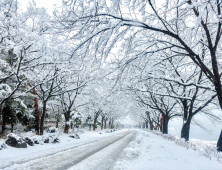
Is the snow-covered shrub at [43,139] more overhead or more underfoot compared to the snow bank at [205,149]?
more underfoot

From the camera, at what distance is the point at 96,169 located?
15.0 feet

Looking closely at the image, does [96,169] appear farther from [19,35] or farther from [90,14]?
[19,35]

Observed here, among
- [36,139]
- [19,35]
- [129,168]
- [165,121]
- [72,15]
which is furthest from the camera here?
[165,121]

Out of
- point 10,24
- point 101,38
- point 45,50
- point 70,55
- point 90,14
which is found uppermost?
point 10,24

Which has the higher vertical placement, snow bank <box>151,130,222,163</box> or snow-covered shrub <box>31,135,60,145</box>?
snow bank <box>151,130,222,163</box>

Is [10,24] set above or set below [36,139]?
above

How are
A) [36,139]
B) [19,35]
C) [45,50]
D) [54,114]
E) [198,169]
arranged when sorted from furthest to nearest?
[54,114] < [36,139] < [45,50] < [19,35] < [198,169]

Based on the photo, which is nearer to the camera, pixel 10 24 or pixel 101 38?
pixel 101 38

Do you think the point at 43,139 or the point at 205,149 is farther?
the point at 43,139

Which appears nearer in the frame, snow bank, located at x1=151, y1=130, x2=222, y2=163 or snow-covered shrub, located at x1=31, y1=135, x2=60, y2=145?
snow bank, located at x1=151, y1=130, x2=222, y2=163

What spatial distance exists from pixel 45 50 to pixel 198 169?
868 centimetres

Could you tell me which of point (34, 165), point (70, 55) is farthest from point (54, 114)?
point (70, 55)

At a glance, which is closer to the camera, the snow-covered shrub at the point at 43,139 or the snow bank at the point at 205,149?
the snow bank at the point at 205,149

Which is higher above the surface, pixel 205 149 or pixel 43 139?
pixel 205 149
